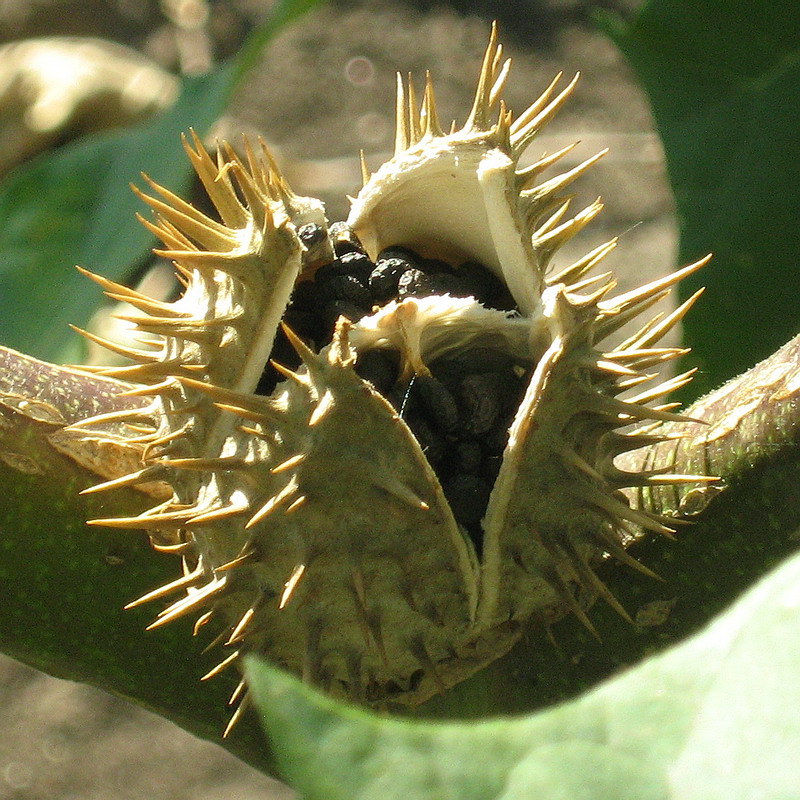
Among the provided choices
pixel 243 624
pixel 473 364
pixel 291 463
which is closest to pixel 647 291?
pixel 473 364

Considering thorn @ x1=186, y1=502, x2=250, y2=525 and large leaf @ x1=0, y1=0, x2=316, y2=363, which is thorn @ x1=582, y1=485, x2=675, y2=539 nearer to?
thorn @ x1=186, y1=502, x2=250, y2=525

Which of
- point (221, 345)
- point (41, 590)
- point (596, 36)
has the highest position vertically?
point (221, 345)

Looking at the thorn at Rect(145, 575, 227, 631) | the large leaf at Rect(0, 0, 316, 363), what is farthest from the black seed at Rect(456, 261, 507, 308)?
the large leaf at Rect(0, 0, 316, 363)

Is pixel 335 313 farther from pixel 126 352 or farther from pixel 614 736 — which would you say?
pixel 614 736

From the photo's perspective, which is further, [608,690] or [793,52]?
[793,52]

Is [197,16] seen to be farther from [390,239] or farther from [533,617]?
[533,617]

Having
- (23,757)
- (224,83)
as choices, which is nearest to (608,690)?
(224,83)
